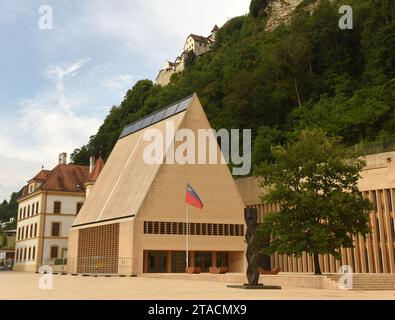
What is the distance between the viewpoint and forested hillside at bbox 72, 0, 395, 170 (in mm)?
52000

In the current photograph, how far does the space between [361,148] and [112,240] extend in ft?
73.2

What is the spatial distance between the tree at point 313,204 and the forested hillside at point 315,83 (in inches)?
793

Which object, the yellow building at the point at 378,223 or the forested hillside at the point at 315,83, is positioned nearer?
the yellow building at the point at 378,223

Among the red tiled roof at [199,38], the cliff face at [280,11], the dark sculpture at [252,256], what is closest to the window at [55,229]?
the dark sculpture at [252,256]

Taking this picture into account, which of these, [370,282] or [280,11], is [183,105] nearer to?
[370,282]

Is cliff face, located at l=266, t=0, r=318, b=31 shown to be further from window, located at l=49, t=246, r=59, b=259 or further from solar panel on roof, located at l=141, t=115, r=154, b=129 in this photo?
window, located at l=49, t=246, r=59, b=259

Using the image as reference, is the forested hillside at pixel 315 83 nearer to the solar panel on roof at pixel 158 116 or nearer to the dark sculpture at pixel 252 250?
the solar panel on roof at pixel 158 116

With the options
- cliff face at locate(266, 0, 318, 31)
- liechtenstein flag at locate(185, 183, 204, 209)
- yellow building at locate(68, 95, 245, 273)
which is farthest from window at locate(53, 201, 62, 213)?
cliff face at locate(266, 0, 318, 31)

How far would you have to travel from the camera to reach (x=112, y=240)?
41938 millimetres

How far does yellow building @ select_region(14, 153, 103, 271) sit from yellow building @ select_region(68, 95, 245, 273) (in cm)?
1497

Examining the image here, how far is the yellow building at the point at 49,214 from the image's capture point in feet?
199

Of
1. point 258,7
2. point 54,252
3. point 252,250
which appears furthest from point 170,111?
point 258,7

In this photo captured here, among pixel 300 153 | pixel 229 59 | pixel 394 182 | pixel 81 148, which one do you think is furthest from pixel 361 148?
pixel 81 148
